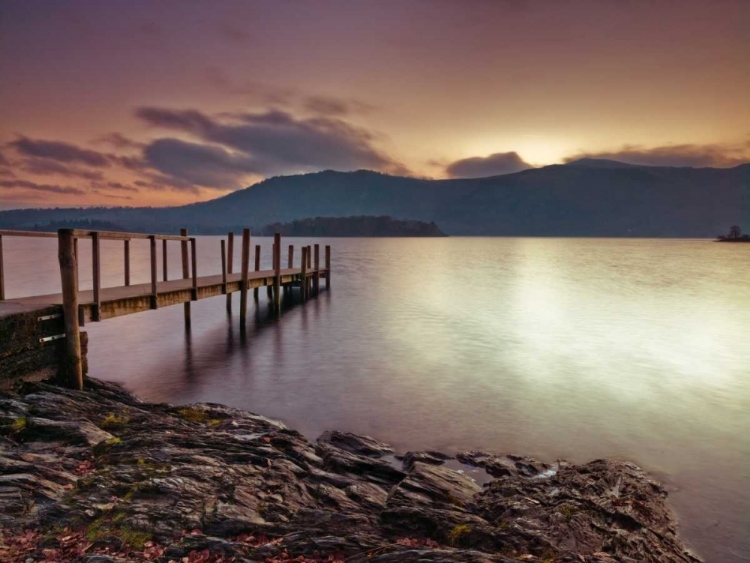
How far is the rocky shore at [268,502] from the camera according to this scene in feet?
17.2

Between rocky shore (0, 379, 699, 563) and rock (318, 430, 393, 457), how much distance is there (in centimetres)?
104

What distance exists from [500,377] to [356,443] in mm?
8433

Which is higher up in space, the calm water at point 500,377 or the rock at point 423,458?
the rock at point 423,458

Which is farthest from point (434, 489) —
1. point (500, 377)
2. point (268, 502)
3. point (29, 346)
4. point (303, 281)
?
point (303, 281)

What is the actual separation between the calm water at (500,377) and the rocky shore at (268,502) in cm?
169

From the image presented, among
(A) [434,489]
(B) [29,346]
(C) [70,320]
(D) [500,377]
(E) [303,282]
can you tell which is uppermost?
(C) [70,320]

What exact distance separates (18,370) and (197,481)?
19.0 ft

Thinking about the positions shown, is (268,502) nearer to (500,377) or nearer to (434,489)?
(434,489)

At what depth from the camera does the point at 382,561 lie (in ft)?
16.3

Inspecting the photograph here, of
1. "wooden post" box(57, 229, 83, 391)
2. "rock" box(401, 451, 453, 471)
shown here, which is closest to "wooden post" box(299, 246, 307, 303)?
"wooden post" box(57, 229, 83, 391)

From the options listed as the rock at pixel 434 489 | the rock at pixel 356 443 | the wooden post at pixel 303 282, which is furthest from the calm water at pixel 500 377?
the rock at pixel 434 489

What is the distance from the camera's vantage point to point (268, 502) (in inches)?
249

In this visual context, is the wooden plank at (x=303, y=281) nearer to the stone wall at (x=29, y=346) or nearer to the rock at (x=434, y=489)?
the stone wall at (x=29, y=346)

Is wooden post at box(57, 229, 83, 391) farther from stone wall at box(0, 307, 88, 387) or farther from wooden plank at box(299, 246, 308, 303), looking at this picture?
wooden plank at box(299, 246, 308, 303)
